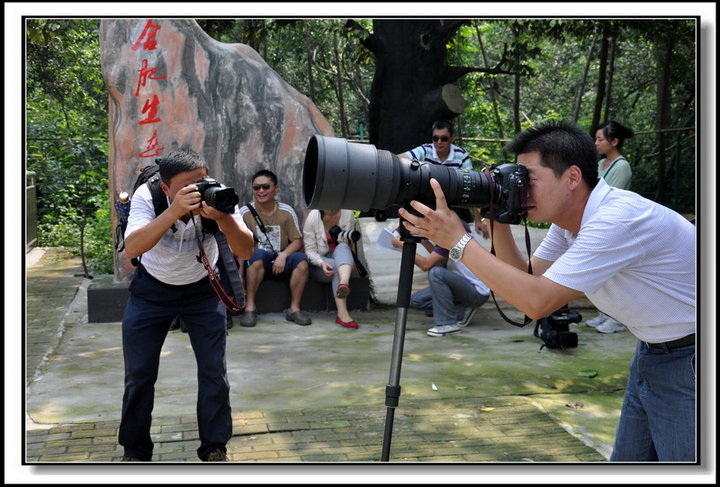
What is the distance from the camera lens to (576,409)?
491 cm

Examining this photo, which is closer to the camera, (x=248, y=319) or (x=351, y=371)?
(x=351, y=371)

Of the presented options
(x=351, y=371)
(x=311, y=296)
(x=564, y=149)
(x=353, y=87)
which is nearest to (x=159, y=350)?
(x=351, y=371)

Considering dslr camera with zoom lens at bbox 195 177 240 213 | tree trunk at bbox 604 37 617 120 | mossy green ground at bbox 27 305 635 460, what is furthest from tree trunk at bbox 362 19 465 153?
dslr camera with zoom lens at bbox 195 177 240 213

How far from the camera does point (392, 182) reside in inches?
105

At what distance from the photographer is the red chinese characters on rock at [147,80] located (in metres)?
7.52

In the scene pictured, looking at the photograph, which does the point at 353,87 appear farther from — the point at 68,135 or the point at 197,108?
the point at 197,108

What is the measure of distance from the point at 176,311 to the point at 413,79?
5.88 meters

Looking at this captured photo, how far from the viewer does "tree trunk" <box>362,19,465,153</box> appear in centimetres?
915

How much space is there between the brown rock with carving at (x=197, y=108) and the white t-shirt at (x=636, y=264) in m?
5.58

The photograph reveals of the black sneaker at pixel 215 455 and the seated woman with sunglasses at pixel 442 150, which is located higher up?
the seated woman with sunglasses at pixel 442 150

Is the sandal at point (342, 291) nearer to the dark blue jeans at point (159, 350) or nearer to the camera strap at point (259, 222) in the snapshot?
the camera strap at point (259, 222)

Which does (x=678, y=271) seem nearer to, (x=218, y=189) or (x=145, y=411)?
(x=218, y=189)

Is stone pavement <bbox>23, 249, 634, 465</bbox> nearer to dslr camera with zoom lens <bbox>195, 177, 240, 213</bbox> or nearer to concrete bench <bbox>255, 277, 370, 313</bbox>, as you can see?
concrete bench <bbox>255, 277, 370, 313</bbox>

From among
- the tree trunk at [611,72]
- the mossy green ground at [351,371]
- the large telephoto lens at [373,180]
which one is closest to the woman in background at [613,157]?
the mossy green ground at [351,371]
